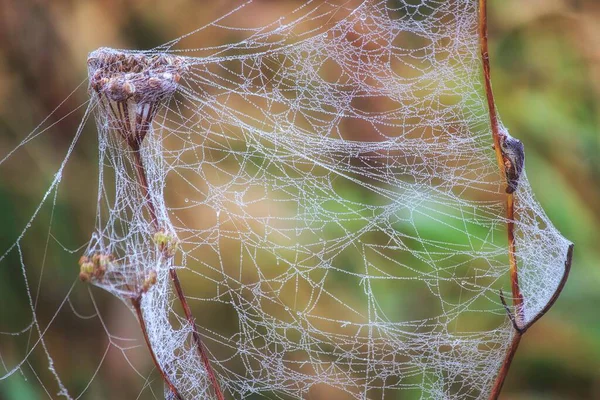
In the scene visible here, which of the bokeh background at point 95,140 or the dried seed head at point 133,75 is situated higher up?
the dried seed head at point 133,75

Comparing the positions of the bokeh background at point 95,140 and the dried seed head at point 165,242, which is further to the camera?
the bokeh background at point 95,140

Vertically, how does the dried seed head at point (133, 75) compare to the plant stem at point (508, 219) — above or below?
above

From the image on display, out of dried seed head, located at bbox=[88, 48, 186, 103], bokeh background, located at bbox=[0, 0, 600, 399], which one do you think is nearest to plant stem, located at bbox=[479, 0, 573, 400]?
dried seed head, located at bbox=[88, 48, 186, 103]

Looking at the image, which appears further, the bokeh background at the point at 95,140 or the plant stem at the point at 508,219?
the bokeh background at the point at 95,140

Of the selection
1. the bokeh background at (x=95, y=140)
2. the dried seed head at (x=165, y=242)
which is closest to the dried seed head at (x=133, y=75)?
the dried seed head at (x=165, y=242)

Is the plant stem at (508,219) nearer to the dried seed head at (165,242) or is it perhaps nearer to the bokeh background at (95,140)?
the dried seed head at (165,242)

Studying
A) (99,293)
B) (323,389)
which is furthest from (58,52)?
(323,389)

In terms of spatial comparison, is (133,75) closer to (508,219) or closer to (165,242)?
(165,242)

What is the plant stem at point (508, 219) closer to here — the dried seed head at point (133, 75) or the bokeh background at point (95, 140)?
the dried seed head at point (133, 75)
